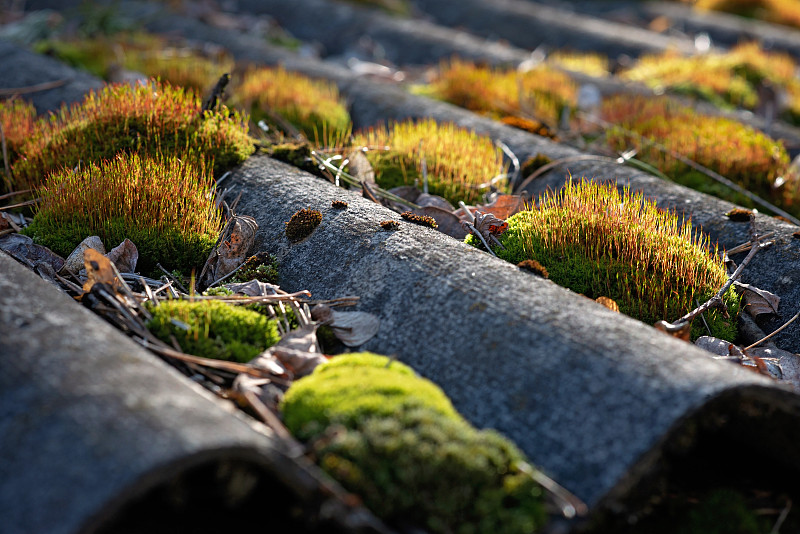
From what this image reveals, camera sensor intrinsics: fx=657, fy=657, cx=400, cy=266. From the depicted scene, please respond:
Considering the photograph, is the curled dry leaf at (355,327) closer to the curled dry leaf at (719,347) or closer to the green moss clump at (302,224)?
the green moss clump at (302,224)

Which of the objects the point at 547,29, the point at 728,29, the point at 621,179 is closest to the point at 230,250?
the point at 621,179

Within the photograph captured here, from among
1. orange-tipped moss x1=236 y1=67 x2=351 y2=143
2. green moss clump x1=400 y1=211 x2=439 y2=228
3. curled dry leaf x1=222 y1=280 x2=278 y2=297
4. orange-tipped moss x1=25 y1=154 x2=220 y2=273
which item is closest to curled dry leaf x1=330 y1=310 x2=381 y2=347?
curled dry leaf x1=222 y1=280 x2=278 y2=297

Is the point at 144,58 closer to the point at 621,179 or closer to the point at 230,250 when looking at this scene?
the point at 230,250

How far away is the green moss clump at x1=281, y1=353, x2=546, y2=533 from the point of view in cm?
210

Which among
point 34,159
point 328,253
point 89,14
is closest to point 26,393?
point 328,253

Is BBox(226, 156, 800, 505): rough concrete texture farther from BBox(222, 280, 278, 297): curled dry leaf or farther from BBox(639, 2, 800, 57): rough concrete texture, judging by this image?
BBox(639, 2, 800, 57): rough concrete texture

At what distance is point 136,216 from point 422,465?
8.21 feet

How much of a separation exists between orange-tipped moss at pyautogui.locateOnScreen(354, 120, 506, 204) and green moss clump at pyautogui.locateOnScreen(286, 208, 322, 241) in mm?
1326

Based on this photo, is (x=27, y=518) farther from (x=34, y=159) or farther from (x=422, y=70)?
(x=422, y=70)

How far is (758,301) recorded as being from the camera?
3.70m

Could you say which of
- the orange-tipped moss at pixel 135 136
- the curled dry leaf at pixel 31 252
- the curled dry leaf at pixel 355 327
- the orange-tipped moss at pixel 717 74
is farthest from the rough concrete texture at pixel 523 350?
the orange-tipped moss at pixel 717 74

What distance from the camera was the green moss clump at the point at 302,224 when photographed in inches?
146

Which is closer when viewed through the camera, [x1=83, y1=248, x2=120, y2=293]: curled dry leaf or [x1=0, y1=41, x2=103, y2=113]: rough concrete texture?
[x1=83, y1=248, x2=120, y2=293]: curled dry leaf

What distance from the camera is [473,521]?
83.4 inches
